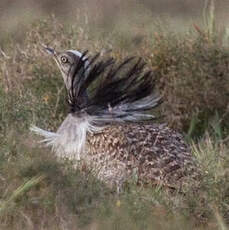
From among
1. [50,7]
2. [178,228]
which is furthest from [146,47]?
[50,7]

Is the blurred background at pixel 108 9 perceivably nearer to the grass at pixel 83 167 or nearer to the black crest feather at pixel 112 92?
the grass at pixel 83 167

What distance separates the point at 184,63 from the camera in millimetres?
7730

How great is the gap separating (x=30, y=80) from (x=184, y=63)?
115 centimetres

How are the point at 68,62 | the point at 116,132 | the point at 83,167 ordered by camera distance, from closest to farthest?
the point at 83,167, the point at 116,132, the point at 68,62

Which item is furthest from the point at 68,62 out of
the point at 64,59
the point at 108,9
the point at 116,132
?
the point at 108,9

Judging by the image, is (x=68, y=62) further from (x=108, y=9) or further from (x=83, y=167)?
(x=108, y=9)

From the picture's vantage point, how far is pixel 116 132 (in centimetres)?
615

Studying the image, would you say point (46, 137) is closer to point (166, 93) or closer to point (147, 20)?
point (166, 93)

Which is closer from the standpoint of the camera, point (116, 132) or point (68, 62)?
point (116, 132)

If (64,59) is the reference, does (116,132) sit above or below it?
below

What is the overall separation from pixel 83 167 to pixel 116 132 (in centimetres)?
40

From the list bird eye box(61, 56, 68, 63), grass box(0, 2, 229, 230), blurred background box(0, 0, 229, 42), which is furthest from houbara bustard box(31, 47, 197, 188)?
blurred background box(0, 0, 229, 42)

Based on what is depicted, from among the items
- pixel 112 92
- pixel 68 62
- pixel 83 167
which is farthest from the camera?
pixel 68 62

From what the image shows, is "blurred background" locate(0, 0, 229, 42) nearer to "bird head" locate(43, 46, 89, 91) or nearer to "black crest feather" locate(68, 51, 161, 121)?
"bird head" locate(43, 46, 89, 91)
